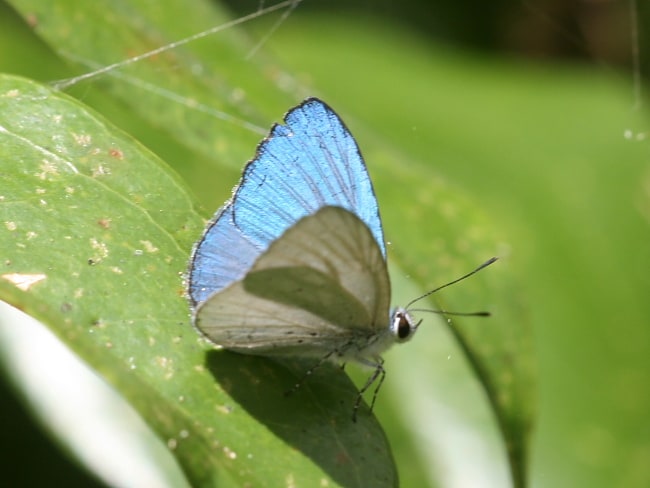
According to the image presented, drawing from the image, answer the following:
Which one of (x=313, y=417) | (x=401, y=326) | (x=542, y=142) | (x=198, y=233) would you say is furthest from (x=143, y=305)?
(x=542, y=142)

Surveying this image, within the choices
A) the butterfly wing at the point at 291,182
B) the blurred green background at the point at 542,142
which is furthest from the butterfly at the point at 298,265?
the blurred green background at the point at 542,142

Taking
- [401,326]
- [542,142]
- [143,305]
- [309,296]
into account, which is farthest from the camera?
[542,142]

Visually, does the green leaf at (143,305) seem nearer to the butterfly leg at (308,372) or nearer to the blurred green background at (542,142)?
the butterfly leg at (308,372)

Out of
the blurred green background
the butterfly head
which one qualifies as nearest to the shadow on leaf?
the butterfly head

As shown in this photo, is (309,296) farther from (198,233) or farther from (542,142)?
(542,142)

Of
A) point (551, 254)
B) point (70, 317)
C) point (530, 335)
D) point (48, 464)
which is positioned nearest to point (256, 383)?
point (70, 317)

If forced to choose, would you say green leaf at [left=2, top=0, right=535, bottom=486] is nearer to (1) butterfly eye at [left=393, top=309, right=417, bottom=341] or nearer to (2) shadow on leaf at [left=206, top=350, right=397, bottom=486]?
(2) shadow on leaf at [left=206, top=350, right=397, bottom=486]
